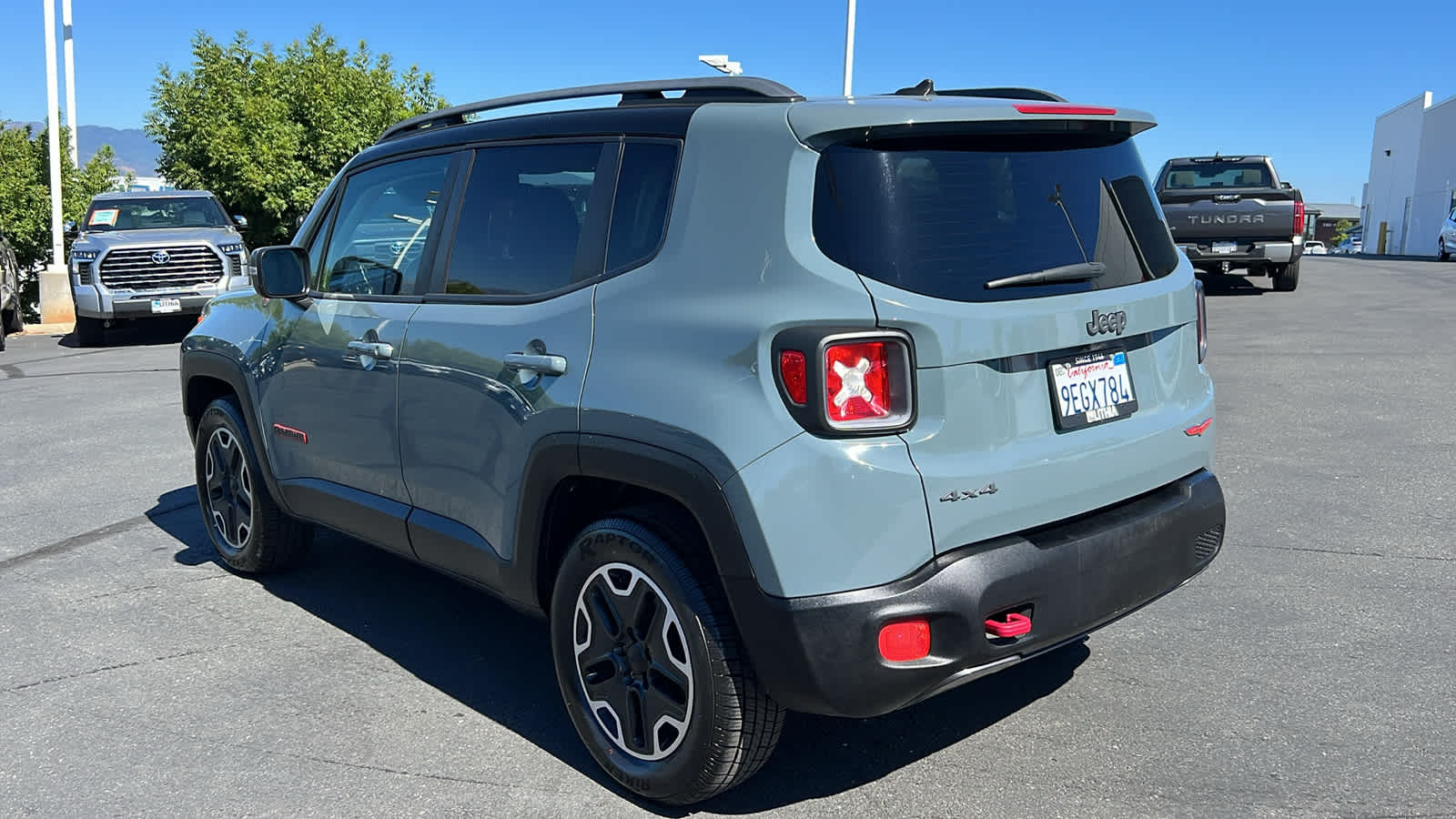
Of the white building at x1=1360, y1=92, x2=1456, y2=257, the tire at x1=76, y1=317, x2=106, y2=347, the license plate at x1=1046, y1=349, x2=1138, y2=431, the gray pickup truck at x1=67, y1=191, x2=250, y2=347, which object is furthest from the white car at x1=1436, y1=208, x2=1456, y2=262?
the license plate at x1=1046, y1=349, x2=1138, y2=431

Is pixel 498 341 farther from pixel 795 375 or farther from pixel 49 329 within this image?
pixel 49 329

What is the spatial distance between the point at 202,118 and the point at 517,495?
89.4ft

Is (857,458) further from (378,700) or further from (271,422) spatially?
Result: (271,422)

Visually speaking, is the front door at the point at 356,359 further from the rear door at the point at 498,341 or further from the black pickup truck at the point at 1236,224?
the black pickup truck at the point at 1236,224

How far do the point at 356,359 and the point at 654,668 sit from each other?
1.77 meters

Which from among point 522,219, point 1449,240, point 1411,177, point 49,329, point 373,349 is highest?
point 1411,177

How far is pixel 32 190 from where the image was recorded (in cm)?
2403

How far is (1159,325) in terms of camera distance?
3.54 m

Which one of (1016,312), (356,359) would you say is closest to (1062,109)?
(1016,312)

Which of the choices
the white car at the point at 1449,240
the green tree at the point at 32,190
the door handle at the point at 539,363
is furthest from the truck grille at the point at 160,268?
the white car at the point at 1449,240

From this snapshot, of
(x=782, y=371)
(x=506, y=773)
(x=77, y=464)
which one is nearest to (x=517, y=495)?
(x=506, y=773)

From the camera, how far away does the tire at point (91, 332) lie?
16422 millimetres

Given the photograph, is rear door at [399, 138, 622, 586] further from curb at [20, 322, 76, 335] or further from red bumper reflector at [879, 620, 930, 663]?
curb at [20, 322, 76, 335]

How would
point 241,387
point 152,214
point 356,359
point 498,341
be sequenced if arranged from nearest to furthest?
point 498,341
point 356,359
point 241,387
point 152,214
